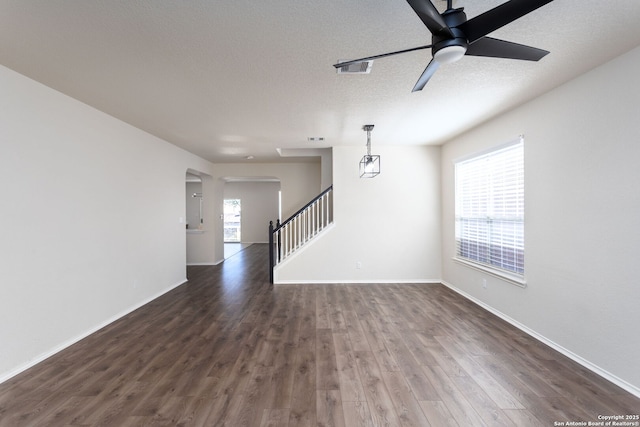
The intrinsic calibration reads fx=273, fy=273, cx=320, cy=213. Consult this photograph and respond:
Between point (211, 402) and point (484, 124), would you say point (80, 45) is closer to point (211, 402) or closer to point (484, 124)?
point (211, 402)

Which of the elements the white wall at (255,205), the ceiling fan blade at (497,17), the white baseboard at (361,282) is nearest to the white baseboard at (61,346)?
the white baseboard at (361,282)

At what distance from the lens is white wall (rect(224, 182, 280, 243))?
11875 millimetres

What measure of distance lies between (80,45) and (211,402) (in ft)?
9.29

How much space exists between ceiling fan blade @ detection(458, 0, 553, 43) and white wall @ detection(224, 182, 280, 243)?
10758mm

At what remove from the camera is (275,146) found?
5.24 m

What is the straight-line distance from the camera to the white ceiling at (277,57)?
172cm

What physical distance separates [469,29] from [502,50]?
33 cm

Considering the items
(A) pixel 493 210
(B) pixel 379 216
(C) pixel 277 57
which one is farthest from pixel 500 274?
(C) pixel 277 57

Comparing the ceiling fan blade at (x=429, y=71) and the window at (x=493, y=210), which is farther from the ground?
the ceiling fan blade at (x=429, y=71)

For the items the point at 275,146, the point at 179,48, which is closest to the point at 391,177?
the point at 275,146

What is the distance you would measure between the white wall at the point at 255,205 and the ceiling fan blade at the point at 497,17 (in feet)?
35.3

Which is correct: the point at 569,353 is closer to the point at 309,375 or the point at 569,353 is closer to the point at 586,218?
the point at 586,218

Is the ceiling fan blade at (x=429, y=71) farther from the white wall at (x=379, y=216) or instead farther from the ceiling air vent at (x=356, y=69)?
the white wall at (x=379, y=216)

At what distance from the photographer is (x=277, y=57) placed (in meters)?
2.21
